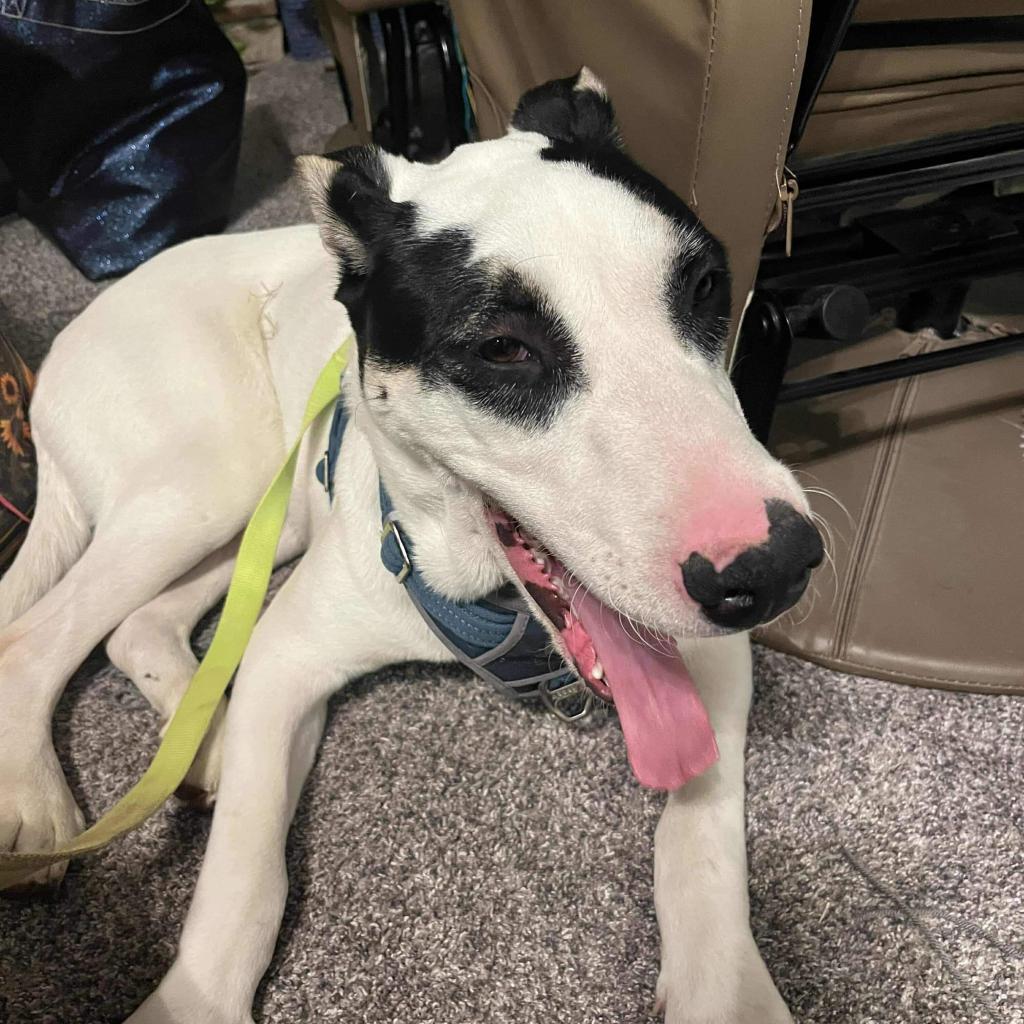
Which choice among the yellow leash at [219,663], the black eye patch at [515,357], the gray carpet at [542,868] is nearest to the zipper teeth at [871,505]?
the gray carpet at [542,868]

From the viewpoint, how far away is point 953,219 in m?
1.71

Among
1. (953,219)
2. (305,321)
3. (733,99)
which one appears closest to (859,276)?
(953,219)

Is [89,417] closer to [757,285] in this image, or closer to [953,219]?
[757,285]

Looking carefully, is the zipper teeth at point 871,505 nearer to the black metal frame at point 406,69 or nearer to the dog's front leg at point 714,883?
the dog's front leg at point 714,883

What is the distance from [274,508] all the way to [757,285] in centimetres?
96

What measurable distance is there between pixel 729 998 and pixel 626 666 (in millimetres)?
401

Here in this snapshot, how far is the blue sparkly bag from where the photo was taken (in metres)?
2.01

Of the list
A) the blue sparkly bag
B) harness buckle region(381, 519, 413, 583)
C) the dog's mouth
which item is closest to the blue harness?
harness buckle region(381, 519, 413, 583)

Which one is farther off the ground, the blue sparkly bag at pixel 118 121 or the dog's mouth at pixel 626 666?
the blue sparkly bag at pixel 118 121

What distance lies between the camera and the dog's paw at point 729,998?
0.95 meters

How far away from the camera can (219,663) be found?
1216mm

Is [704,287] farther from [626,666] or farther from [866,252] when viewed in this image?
[866,252]

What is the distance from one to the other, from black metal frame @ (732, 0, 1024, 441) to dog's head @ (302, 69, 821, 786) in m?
0.40

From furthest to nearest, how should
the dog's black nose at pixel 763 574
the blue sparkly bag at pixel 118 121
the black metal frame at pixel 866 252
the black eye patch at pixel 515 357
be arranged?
1. the blue sparkly bag at pixel 118 121
2. the black metal frame at pixel 866 252
3. the black eye patch at pixel 515 357
4. the dog's black nose at pixel 763 574
